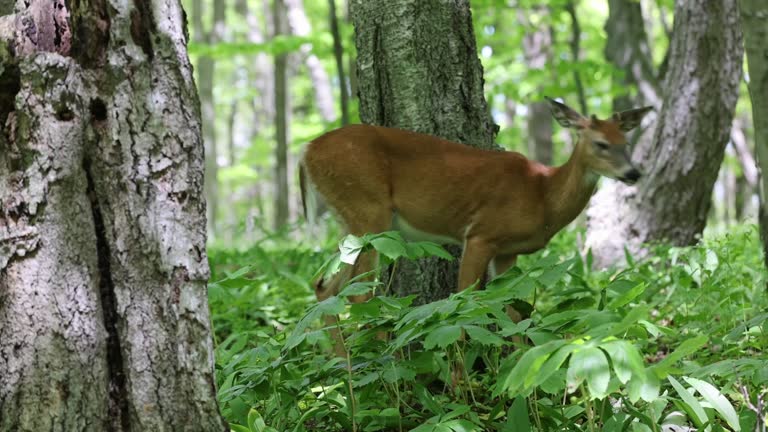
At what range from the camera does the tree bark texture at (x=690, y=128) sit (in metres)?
6.95

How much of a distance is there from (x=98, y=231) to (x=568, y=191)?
348 cm

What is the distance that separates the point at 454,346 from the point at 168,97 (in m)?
1.52

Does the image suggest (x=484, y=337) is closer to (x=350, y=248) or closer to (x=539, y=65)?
(x=350, y=248)

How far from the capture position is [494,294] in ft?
9.62

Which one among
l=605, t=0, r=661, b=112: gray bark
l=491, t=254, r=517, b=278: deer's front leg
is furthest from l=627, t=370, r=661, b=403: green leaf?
l=605, t=0, r=661, b=112: gray bark

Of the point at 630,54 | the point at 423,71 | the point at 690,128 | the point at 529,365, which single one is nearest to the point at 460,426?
the point at 529,365

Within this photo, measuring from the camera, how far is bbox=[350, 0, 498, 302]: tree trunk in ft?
16.1

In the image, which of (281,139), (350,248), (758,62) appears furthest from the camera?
(281,139)

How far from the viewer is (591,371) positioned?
211 centimetres

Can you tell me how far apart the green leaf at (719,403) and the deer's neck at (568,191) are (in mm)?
2432

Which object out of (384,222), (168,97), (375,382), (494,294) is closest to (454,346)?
(375,382)

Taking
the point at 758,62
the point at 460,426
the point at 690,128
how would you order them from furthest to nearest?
the point at 690,128 → the point at 758,62 → the point at 460,426

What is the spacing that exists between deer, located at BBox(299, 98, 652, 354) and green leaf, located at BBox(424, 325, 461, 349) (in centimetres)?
221

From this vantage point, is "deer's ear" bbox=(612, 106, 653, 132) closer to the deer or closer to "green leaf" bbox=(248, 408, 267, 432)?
the deer
